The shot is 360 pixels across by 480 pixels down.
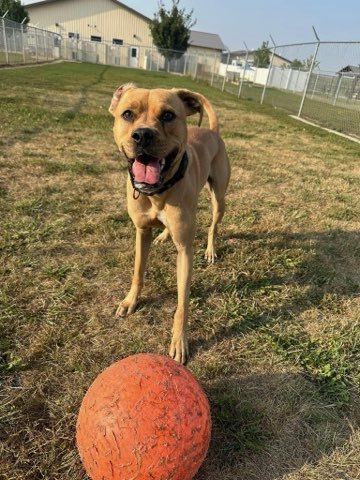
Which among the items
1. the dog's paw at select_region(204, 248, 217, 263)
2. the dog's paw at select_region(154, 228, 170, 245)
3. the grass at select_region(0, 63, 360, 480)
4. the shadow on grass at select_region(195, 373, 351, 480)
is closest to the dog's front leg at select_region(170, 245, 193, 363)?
the grass at select_region(0, 63, 360, 480)

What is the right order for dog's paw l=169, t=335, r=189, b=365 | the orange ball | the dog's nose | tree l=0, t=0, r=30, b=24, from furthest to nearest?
tree l=0, t=0, r=30, b=24, dog's paw l=169, t=335, r=189, b=365, the dog's nose, the orange ball

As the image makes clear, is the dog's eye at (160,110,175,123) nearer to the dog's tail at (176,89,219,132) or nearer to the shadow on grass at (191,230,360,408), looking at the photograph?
the dog's tail at (176,89,219,132)

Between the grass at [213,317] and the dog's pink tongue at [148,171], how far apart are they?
1108mm

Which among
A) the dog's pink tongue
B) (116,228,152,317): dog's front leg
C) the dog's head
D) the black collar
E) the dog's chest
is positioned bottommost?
(116,228,152,317): dog's front leg

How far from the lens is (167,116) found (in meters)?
2.61

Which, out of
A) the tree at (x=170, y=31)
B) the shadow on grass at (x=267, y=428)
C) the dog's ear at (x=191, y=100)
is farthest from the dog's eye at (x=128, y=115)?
the tree at (x=170, y=31)

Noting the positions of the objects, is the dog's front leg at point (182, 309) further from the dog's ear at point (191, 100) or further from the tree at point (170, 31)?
the tree at point (170, 31)

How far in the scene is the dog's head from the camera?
237cm

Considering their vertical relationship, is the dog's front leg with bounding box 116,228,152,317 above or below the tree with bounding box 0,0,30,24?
below

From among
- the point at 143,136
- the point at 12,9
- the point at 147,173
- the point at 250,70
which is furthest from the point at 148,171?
the point at 12,9

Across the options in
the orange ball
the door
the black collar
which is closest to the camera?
the orange ball

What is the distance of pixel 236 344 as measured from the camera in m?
2.73

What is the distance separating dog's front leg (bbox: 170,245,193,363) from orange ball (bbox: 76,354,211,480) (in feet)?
2.64

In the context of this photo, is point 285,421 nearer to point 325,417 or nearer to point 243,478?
point 325,417
